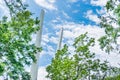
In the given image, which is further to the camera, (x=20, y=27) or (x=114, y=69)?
(x=114, y=69)

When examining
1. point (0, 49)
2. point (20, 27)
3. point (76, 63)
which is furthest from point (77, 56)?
point (0, 49)

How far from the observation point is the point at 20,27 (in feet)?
62.1

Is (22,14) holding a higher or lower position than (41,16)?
lower

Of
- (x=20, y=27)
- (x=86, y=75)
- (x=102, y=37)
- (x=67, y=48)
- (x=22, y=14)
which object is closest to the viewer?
(x=22, y=14)

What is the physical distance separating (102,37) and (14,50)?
6924 mm

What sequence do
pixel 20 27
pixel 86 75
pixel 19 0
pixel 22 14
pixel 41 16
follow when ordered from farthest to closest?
pixel 41 16 → pixel 86 75 → pixel 20 27 → pixel 22 14 → pixel 19 0

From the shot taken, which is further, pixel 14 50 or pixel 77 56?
pixel 77 56

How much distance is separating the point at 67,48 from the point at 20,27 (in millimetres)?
7071

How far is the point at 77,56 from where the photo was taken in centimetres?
2431

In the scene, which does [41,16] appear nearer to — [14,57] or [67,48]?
[67,48]

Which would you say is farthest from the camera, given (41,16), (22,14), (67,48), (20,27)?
(41,16)

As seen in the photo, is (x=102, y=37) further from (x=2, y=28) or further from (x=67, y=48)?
(x=2, y=28)

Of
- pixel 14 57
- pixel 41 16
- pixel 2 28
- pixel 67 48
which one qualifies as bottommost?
A: pixel 14 57

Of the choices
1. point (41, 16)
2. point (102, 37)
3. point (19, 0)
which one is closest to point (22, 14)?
point (19, 0)
